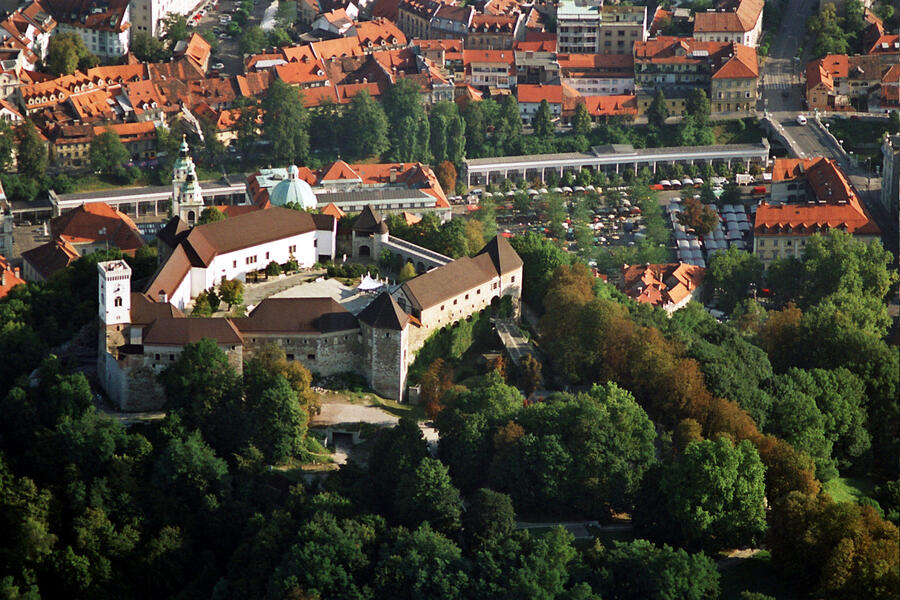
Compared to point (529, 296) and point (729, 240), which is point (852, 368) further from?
point (729, 240)

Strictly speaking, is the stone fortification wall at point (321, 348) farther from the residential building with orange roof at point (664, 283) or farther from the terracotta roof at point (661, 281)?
the terracotta roof at point (661, 281)

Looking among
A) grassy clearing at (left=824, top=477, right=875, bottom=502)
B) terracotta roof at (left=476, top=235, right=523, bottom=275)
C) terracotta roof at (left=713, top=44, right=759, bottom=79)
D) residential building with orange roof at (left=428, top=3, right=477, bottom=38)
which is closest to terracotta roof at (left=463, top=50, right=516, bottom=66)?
residential building with orange roof at (left=428, top=3, right=477, bottom=38)

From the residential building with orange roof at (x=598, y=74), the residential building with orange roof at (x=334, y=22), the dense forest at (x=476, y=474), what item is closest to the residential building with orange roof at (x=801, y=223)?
the residential building with orange roof at (x=598, y=74)

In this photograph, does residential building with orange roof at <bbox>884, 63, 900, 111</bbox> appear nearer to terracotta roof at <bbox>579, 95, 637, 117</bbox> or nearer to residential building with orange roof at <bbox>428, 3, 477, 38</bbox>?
terracotta roof at <bbox>579, 95, 637, 117</bbox>

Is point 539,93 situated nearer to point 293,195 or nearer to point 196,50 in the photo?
point 196,50

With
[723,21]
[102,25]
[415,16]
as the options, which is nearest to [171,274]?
[102,25]

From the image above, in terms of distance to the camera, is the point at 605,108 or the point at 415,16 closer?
the point at 605,108

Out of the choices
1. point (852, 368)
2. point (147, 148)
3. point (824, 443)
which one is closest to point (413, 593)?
point (824, 443)
